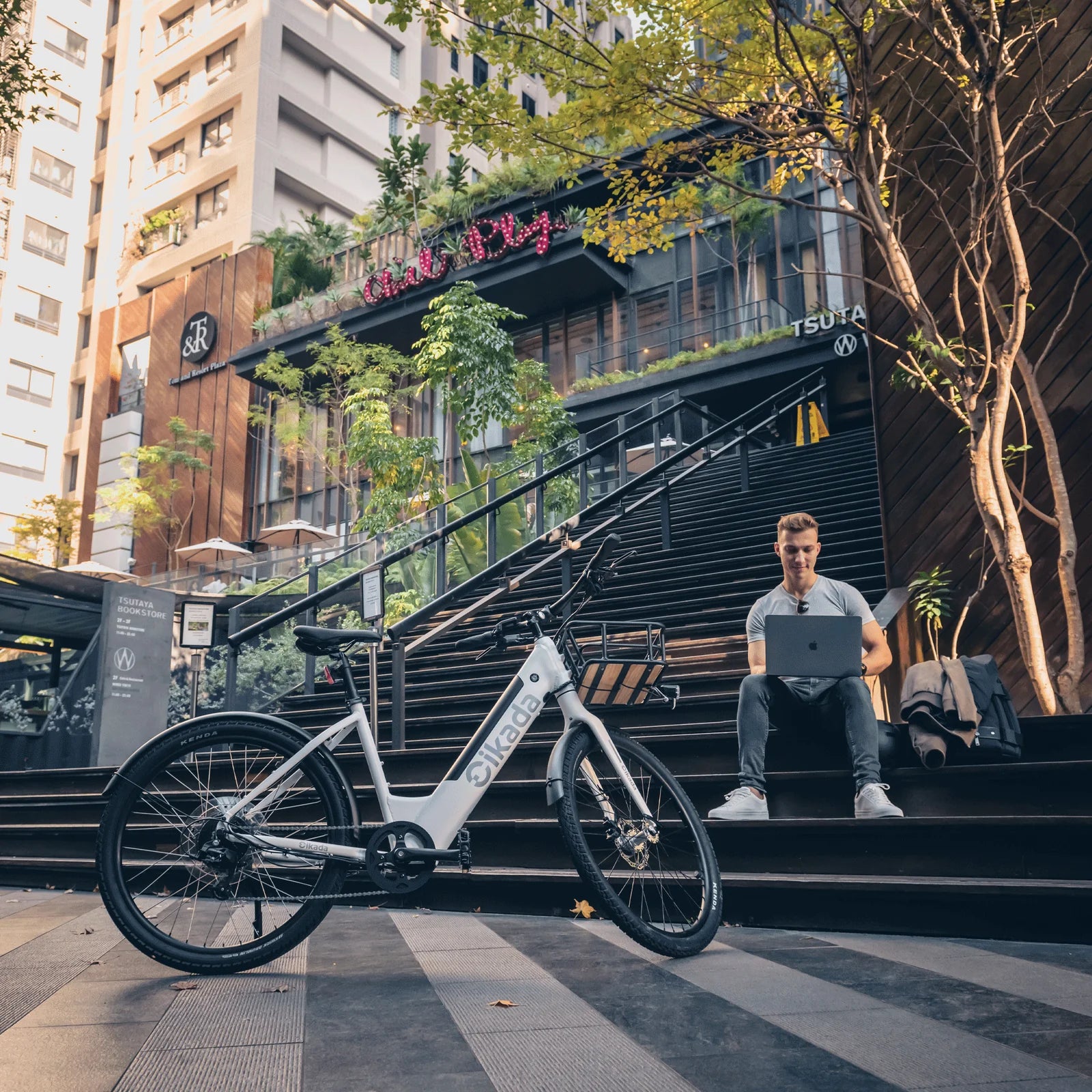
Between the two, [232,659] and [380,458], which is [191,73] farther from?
[232,659]

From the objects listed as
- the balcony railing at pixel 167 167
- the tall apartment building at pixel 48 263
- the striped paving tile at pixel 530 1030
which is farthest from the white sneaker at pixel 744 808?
the tall apartment building at pixel 48 263

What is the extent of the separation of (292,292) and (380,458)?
14.3 m

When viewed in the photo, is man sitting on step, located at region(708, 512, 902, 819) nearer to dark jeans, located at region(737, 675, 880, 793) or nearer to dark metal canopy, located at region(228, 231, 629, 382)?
dark jeans, located at region(737, 675, 880, 793)

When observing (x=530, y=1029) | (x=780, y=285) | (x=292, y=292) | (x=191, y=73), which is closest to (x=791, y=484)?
(x=530, y=1029)

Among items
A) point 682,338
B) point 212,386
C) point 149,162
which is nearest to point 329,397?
point 212,386

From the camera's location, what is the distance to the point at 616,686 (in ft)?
11.3

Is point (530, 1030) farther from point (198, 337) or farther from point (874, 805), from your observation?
point (198, 337)

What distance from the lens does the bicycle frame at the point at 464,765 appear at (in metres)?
3.08

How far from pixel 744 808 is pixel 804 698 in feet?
1.72

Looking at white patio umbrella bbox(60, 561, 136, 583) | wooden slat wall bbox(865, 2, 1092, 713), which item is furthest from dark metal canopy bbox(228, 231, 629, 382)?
wooden slat wall bbox(865, 2, 1092, 713)

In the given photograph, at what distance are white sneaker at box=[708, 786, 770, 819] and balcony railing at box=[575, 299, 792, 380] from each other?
17.7 m

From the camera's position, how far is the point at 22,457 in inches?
1608

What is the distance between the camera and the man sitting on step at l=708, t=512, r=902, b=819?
150 inches

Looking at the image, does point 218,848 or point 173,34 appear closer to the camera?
point 218,848
